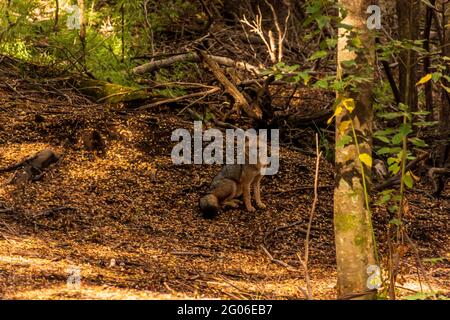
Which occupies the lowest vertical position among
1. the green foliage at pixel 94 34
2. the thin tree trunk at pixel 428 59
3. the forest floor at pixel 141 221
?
the forest floor at pixel 141 221

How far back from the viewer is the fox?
666 cm

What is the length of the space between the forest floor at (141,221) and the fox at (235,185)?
4.4 inches

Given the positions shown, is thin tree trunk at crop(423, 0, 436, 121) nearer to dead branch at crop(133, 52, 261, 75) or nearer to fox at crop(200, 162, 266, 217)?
dead branch at crop(133, 52, 261, 75)

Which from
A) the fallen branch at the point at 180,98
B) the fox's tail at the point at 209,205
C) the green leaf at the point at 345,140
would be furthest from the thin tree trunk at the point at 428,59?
the green leaf at the point at 345,140

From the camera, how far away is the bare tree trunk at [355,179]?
4.00m

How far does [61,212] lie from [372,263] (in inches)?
113

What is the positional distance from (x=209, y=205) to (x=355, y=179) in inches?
101

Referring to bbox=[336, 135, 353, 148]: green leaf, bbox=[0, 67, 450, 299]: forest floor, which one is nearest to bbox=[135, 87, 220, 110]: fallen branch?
bbox=[0, 67, 450, 299]: forest floor

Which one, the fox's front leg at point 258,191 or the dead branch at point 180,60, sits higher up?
the dead branch at point 180,60

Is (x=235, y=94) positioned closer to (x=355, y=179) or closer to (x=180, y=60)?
(x=180, y=60)

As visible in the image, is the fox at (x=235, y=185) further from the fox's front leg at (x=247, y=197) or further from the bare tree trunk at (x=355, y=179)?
the bare tree trunk at (x=355, y=179)

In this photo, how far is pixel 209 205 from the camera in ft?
21.2

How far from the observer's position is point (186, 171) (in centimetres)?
722

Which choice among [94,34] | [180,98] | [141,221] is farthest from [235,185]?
[94,34]
